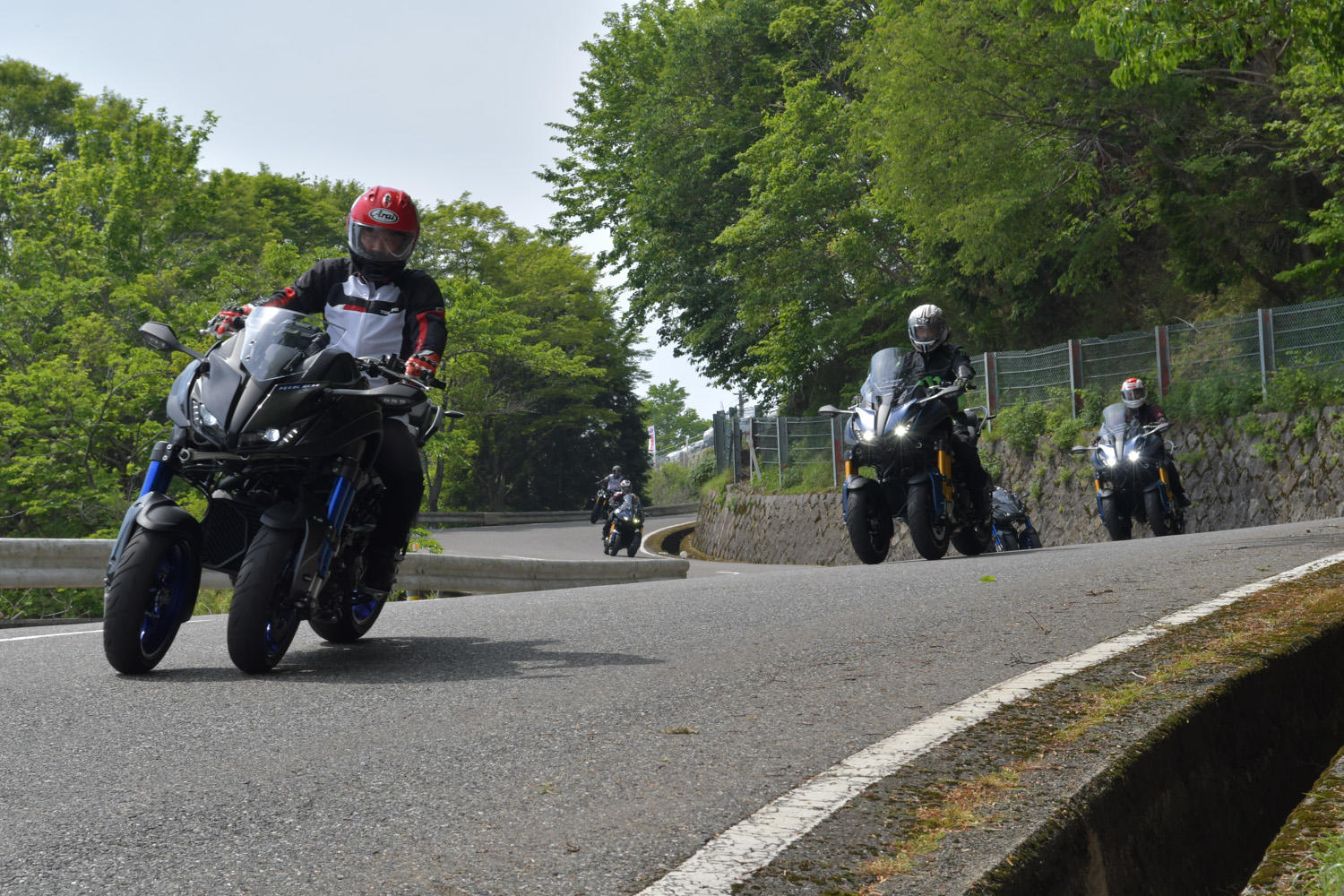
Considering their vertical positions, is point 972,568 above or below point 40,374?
below

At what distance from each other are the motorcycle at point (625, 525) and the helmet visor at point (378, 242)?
69.5ft

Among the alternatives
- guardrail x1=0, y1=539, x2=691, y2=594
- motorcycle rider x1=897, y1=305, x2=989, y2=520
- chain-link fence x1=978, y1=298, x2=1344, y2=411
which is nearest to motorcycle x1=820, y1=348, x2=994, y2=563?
motorcycle rider x1=897, y1=305, x2=989, y2=520

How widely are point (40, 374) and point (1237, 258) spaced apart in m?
21.3

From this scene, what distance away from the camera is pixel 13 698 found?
433 centimetres

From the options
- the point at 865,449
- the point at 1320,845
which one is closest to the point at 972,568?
the point at 865,449

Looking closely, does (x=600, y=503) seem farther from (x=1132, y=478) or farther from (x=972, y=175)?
(x=1132, y=478)

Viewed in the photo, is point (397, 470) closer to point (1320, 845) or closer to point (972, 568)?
point (1320, 845)

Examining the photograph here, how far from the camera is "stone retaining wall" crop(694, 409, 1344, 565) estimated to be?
18.6 metres

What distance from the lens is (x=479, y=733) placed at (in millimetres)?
3545

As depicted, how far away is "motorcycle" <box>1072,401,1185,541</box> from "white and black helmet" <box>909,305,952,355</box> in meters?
6.05

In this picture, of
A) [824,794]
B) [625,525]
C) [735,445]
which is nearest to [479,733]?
[824,794]

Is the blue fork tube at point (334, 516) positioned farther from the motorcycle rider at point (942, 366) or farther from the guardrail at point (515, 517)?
the guardrail at point (515, 517)

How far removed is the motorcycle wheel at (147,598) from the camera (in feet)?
14.7

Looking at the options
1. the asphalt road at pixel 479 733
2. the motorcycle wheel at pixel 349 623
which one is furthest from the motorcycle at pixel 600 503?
the asphalt road at pixel 479 733
